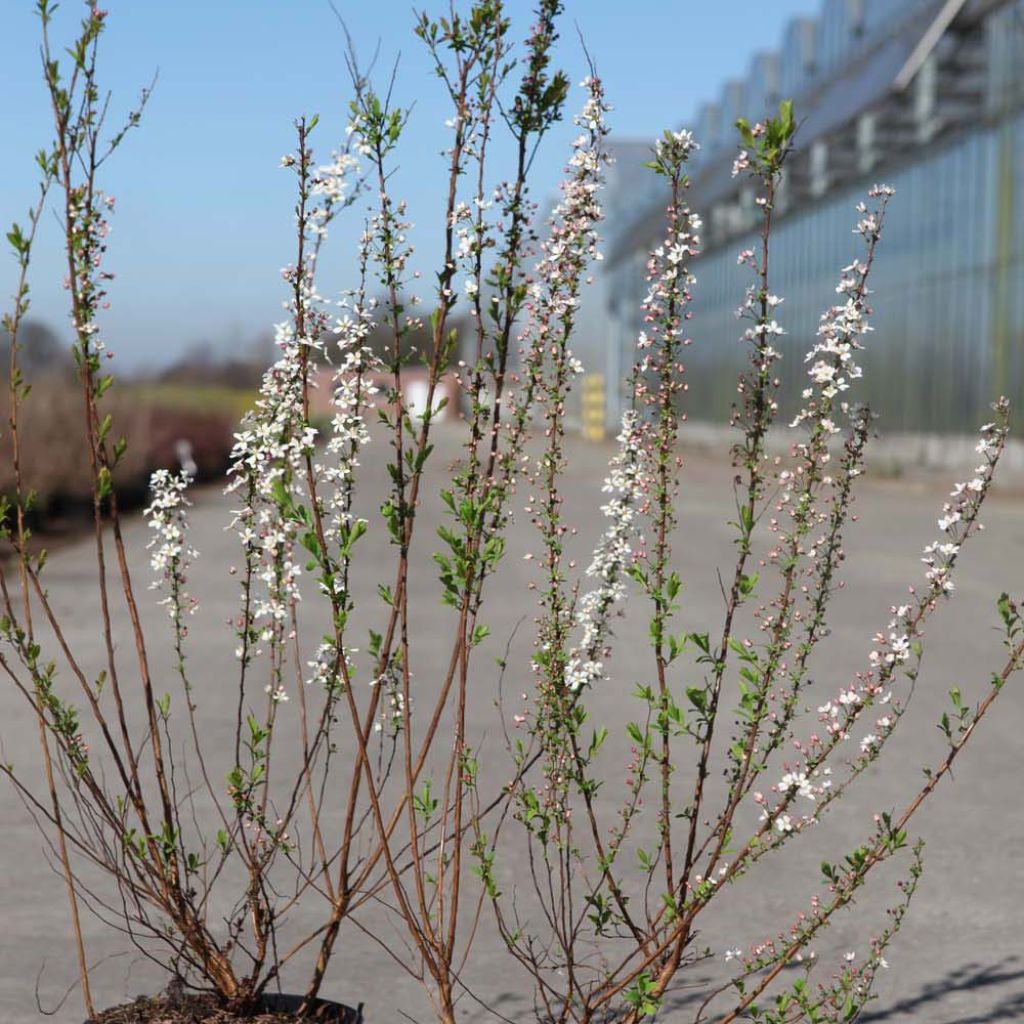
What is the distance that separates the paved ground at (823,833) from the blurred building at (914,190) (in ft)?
38.9

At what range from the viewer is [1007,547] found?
15.4 metres

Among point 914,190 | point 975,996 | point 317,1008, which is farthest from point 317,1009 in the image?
point 914,190

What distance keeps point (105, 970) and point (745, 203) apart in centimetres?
3793

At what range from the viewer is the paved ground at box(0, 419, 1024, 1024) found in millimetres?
4078

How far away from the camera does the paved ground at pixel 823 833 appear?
4.08m

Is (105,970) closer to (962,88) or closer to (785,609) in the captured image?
(785,609)

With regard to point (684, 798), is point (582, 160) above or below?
above

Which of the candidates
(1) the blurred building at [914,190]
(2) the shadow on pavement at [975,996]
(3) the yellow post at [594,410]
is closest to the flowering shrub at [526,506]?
(2) the shadow on pavement at [975,996]

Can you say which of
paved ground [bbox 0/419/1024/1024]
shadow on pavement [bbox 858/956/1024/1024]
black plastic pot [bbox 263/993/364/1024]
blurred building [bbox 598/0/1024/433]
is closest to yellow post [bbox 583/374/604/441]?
blurred building [bbox 598/0/1024/433]

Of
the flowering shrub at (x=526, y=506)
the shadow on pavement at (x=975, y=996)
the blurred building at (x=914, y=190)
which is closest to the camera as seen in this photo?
the flowering shrub at (x=526, y=506)

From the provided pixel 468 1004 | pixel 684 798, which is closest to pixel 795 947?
pixel 468 1004

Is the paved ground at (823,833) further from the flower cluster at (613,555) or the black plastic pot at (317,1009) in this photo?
the black plastic pot at (317,1009)

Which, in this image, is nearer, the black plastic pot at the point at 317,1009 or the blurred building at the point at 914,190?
the black plastic pot at the point at 317,1009

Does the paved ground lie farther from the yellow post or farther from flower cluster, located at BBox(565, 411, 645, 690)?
the yellow post
